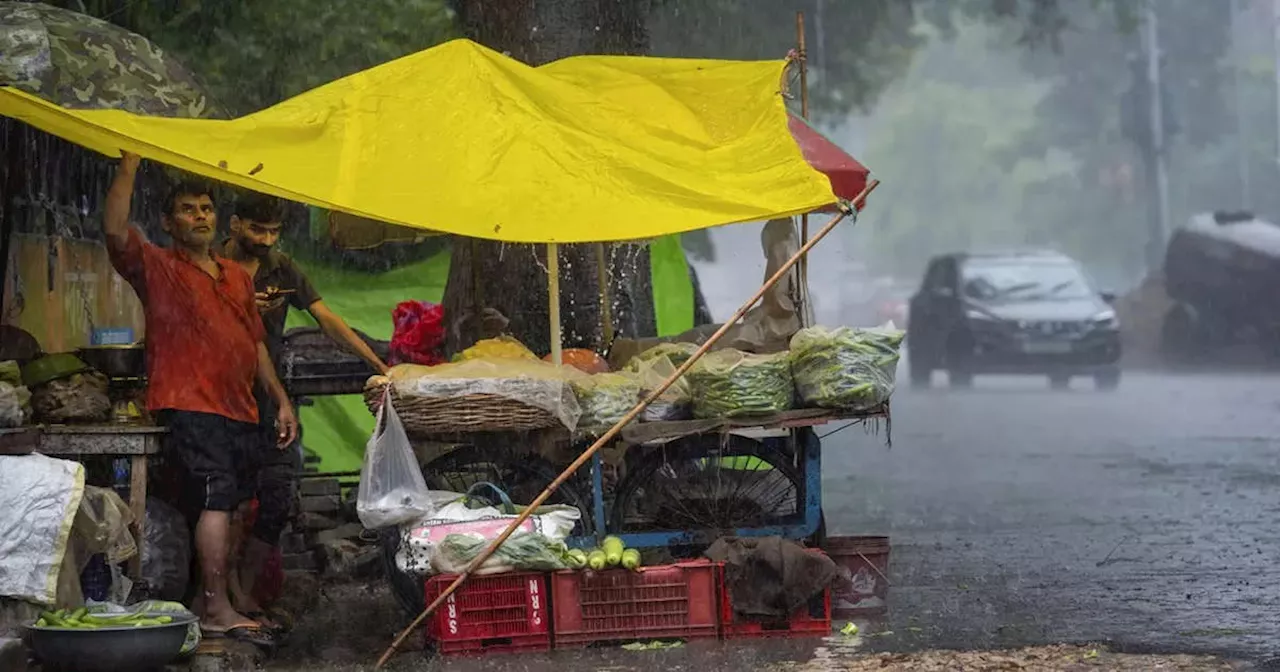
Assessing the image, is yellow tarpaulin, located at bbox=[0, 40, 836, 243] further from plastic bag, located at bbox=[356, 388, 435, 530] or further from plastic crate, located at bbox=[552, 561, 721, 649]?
plastic crate, located at bbox=[552, 561, 721, 649]

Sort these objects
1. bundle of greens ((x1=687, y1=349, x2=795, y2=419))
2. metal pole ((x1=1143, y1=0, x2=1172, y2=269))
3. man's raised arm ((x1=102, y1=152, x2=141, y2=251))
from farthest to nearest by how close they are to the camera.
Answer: metal pole ((x1=1143, y1=0, x2=1172, y2=269)) → bundle of greens ((x1=687, y1=349, x2=795, y2=419)) → man's raised arm ((x1=102, y1=152, x2=141, y2=251))

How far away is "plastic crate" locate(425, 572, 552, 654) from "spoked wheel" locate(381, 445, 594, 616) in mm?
640

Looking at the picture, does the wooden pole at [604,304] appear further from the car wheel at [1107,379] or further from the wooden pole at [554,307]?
the car wheel at [1107,379]

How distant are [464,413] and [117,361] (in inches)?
73.0

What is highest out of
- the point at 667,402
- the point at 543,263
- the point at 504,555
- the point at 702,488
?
the point at 543,263

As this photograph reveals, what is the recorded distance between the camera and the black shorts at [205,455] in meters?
8.04

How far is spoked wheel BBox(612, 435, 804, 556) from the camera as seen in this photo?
28.8ft

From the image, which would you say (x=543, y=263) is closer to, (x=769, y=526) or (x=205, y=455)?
(x=769, y=526)

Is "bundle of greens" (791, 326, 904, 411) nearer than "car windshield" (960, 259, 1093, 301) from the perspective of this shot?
Yes

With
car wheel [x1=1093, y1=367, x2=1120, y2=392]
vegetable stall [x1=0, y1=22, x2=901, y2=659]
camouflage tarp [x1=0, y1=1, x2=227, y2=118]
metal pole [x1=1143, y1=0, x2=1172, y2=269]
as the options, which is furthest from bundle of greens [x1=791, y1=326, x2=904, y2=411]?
metal pole [x1=1143, y1=0, x2=1172, y2=269]

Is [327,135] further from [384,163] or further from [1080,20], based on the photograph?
[1080,20]

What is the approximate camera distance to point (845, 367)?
27.3ft

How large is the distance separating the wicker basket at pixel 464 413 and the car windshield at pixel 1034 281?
1930cm

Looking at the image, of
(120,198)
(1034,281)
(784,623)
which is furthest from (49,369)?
(1034,281)
